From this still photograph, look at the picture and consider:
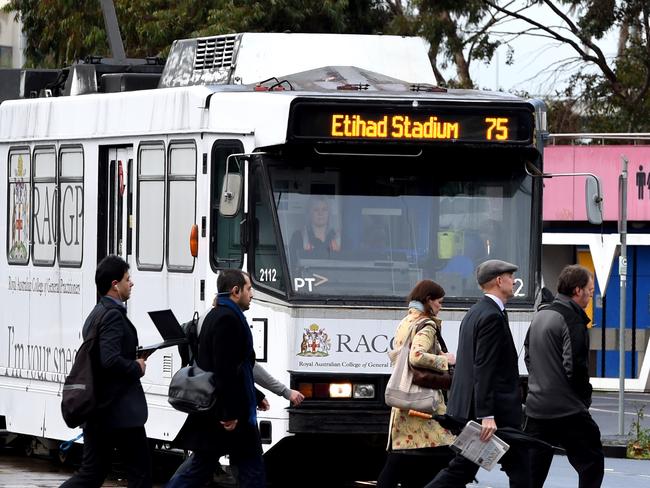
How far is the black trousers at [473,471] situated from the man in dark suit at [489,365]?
0.09 meters

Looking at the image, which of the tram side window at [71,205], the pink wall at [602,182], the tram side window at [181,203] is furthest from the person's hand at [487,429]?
the pink wall at [602,182]

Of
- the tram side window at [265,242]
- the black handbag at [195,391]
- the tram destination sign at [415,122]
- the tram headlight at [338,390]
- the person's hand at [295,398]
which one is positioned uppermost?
the tram destination sign at [415,122]

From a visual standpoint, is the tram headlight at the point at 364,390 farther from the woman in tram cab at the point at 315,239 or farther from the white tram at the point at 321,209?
the woman in tram cab at the point at 315,239

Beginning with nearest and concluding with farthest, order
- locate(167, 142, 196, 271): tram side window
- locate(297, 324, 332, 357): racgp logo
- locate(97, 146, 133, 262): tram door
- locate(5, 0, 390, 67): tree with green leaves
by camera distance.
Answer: locate(297, 324, 332, 357): racgp logo
locate(167, 142, 196, 271): tram side window
locate(97, 146, 133, 262): tram door
locate(5, 0, 390, 67): tree with green leaves

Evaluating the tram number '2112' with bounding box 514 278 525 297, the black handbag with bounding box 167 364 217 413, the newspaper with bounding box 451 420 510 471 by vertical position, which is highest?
the tram number '2112' with bounding box 514 278 525 297

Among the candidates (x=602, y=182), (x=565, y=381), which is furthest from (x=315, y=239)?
(x=602, y=182)

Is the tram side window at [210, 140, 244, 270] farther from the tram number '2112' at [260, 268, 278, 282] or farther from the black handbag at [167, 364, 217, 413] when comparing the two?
the black handbag at [167, 364, 217, 413]

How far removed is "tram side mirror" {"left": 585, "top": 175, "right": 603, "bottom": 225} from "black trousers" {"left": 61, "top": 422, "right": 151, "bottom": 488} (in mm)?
4019

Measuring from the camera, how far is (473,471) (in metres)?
11.0

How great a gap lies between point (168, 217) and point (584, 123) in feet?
84.5

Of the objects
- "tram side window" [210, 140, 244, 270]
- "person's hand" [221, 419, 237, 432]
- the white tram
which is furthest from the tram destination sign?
"person's hand" [221, 419, 237, 432]

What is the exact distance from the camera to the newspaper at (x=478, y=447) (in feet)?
34.6

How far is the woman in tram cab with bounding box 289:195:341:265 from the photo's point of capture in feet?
42.8

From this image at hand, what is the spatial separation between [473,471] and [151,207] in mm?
4302
